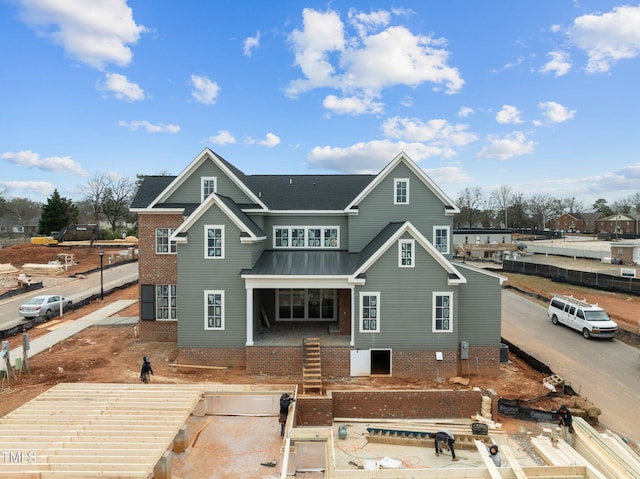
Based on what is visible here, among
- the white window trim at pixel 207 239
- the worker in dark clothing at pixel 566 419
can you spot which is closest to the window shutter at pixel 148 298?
the white window trim at pixel 207 239

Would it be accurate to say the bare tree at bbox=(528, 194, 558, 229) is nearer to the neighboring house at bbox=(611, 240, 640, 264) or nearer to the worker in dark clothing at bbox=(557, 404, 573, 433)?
the neighboring house at bbox=(611, 240, 640, 264)

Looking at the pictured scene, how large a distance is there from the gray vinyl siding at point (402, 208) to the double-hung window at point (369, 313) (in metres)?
3.72

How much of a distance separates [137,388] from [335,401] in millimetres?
7213

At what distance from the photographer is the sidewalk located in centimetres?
1914

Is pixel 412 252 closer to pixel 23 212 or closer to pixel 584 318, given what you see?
pixel 584 318

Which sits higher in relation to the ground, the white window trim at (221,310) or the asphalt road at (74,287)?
the white window trim at (221,310)

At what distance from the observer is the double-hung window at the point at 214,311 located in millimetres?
17281

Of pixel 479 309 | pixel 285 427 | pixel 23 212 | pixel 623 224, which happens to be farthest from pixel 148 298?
pixel 623 224

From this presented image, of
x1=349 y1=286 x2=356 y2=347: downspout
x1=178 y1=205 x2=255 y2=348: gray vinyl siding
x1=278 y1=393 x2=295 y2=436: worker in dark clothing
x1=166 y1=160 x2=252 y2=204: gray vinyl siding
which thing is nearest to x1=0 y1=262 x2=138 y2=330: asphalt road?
x1=178 y1=205 x2=255 y2=348: gray vinyl siding

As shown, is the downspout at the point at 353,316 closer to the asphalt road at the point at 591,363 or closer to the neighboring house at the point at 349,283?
the neighboring house at the point at 349,283

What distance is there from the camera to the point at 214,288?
17250 mm

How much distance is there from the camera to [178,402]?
41.2ft

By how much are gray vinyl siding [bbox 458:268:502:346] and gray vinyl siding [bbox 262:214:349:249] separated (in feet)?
21.6

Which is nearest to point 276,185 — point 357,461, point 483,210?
point 357,461
